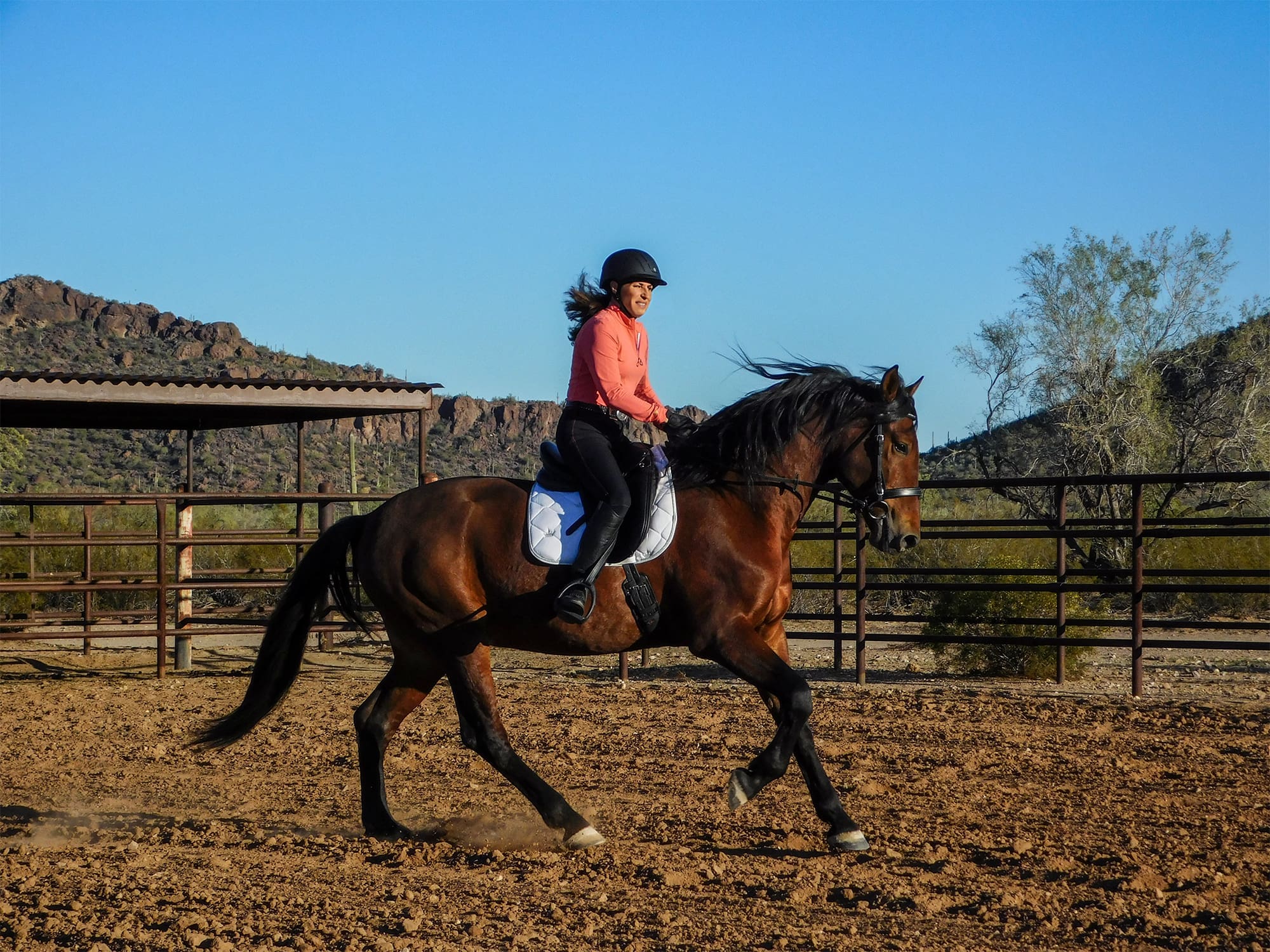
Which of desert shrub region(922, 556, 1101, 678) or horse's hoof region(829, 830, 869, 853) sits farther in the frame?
desert shrub region(922, 556, 1101, 678)

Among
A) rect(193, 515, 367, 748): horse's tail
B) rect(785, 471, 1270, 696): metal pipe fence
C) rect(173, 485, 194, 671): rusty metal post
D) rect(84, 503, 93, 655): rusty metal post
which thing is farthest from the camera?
rect(84, 503, 93, 655): rusty metal post

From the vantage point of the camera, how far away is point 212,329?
5869 cm

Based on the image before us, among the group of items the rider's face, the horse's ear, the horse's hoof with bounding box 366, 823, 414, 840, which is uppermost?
the rider's face

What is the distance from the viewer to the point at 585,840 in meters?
5.14

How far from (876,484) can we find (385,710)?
2487mm

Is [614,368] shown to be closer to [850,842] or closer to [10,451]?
[850,842]

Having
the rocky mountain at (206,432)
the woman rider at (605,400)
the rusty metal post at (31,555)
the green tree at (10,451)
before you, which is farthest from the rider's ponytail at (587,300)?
the green tree at (10,451)

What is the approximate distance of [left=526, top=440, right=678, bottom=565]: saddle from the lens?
5.33 meters

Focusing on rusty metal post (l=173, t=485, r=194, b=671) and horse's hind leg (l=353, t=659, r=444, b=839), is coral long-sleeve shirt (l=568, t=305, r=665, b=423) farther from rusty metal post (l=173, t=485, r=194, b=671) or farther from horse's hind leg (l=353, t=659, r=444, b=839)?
rusty metal post (l=173, t=485, r=194, b=671)

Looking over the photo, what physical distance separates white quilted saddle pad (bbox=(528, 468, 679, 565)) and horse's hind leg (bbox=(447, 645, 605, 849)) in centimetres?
61

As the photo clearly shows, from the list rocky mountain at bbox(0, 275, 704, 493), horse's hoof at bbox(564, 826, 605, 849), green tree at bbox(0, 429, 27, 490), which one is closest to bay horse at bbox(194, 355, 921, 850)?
horse's hoof at bbox(564, 826, 605, 849)

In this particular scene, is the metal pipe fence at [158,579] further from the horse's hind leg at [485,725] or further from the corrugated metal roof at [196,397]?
the horse's hind leg at [485,725]

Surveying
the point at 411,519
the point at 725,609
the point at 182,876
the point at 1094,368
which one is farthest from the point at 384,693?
the point at 1094,368

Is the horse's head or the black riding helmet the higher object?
the black riding helmet
